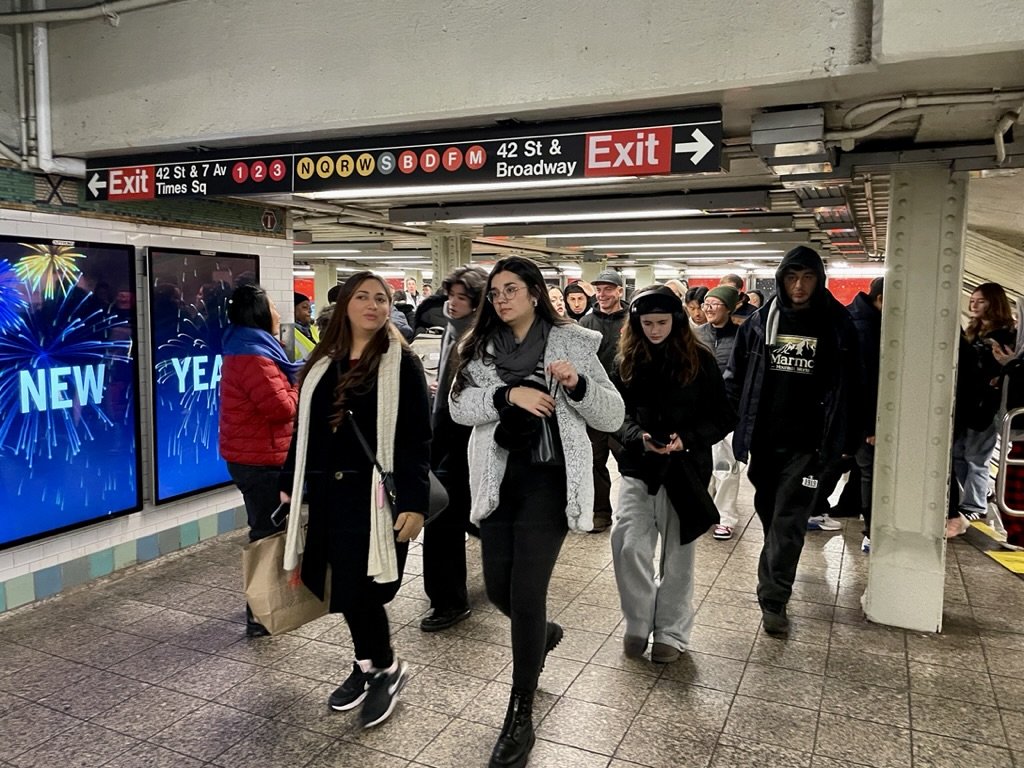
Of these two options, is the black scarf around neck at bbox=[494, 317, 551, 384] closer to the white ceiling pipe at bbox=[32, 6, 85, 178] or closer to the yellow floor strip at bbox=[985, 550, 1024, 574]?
the white ceiling pipe at bbox=[32, 6, 85, 178]

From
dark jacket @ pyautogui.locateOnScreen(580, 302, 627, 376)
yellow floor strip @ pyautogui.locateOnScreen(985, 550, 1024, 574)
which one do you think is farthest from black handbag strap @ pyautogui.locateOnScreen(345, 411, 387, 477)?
yellow floor strip @ pyautogui.locateOnScreen(985, 550, 1024, 574)

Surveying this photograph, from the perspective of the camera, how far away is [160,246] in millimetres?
4898

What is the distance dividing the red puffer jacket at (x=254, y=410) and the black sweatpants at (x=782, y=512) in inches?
96.6

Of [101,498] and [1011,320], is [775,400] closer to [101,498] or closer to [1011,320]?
[1011,320]

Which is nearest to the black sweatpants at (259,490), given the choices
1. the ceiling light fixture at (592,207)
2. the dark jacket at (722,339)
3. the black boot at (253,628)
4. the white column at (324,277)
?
the black boot at (253,628)

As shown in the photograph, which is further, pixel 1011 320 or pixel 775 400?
pixel 1011 320

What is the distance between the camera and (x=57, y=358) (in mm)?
4273

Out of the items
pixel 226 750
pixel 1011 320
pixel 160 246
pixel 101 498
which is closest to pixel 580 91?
pixel 226 750

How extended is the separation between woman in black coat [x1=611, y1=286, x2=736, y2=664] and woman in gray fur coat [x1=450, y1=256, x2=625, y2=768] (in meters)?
0.70

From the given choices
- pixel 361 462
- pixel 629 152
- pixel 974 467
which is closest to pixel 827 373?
pixel 629 152

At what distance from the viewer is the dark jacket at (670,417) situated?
11.1ft

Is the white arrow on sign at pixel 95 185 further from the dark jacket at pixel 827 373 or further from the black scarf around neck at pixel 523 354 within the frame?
the dark jacket at pixel 827 373

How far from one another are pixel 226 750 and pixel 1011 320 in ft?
18.6

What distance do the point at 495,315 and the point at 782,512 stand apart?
1.94 meters
